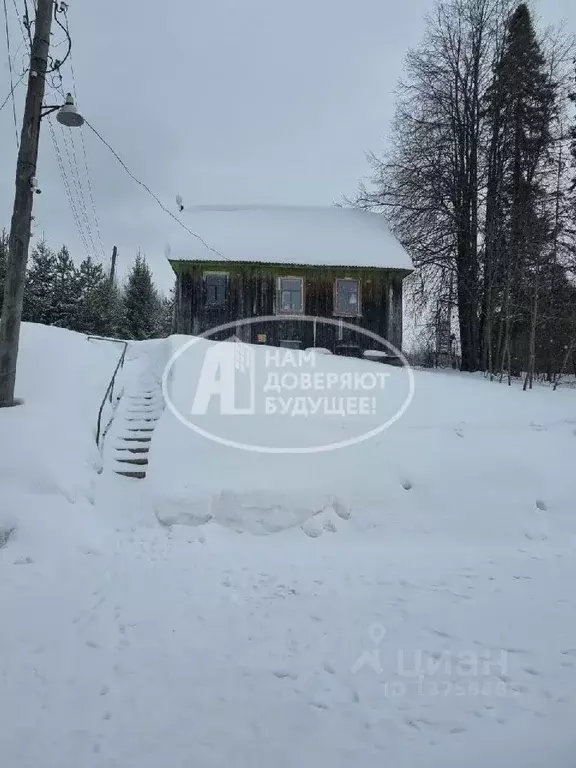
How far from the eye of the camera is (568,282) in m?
16.7

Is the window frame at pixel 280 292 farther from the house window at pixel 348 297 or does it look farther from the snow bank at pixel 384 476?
the snow bank at pixel 384 476

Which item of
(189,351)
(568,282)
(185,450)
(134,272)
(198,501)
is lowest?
(198,501)

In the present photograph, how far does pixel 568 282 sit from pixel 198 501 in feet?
52.3

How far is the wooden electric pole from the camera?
24.2 feet

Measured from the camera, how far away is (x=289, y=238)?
57.2 feet

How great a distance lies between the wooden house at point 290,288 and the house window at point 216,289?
0.03 metres

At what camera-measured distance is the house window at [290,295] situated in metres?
16.9

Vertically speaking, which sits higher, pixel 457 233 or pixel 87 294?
pixel 457 233

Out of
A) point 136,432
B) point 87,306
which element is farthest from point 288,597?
point 87,306

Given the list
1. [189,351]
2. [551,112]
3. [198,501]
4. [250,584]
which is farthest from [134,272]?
[250,584]

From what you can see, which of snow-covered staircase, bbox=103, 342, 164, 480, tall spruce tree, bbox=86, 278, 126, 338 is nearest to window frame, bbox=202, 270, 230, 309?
snow-covered staircase, bbox=103, 342, 164, 480

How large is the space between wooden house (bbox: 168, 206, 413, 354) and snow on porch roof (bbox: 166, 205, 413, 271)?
0.12 ft

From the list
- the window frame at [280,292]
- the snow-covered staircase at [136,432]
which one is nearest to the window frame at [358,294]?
the window frame at [280,292]

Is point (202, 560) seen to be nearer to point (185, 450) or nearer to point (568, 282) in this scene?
point (185, 450)
